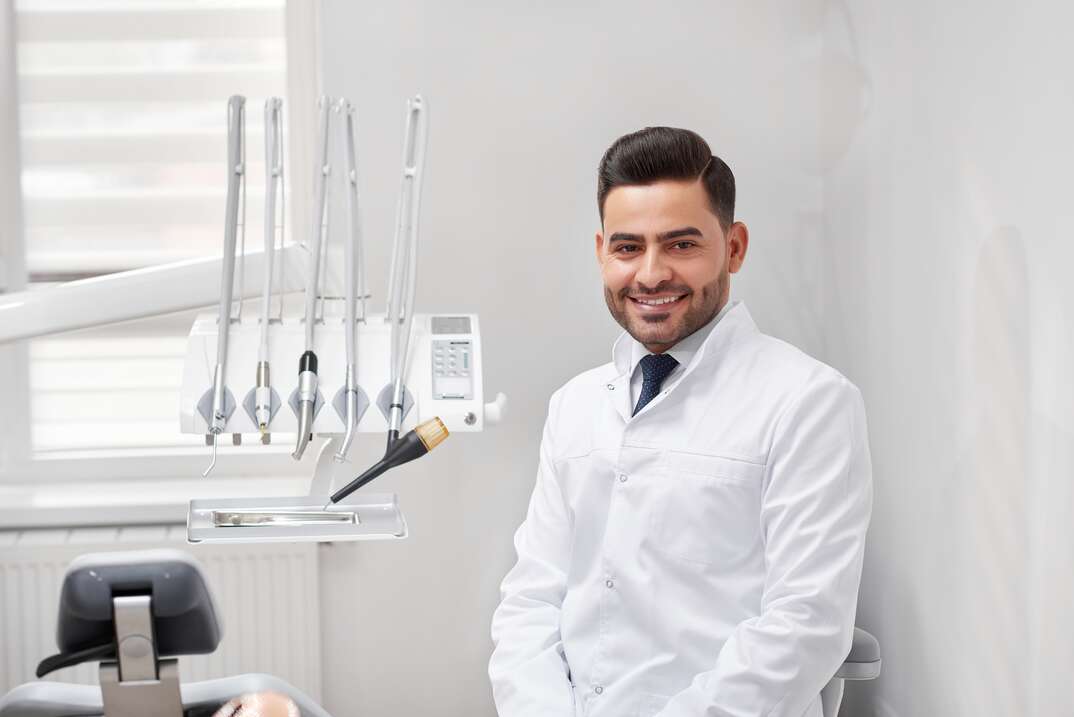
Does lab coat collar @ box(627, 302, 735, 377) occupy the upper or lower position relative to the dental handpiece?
upper

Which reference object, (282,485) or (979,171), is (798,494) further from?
(282,485)

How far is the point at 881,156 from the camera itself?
2.07 m

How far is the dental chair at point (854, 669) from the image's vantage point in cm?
158

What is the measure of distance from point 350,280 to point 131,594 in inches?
22.7

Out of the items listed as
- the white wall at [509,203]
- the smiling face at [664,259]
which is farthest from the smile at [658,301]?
the white wall at [509,203]

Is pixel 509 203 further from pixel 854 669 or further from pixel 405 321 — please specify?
pixel 854 669

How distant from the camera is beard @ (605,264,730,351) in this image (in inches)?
58.3

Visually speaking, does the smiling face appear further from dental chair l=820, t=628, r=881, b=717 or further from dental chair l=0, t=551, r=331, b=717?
dental chair l=0, t=551, r=331, b=717

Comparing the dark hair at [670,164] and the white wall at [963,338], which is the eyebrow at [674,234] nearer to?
the dark hair at [670,164]

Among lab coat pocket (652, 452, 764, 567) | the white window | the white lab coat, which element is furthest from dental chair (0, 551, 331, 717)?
the white window

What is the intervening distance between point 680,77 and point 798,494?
4.30 ft

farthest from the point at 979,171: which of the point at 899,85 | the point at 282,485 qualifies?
the point at 282,485

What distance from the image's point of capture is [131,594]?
107cm

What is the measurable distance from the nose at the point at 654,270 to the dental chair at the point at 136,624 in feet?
2.33
